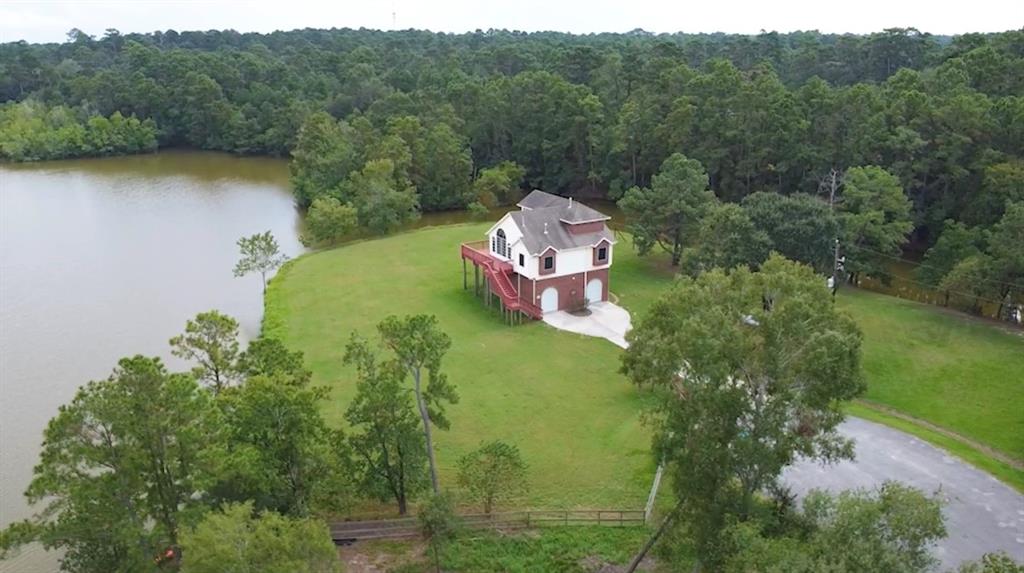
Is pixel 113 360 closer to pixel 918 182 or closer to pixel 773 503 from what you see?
pixel 773 503

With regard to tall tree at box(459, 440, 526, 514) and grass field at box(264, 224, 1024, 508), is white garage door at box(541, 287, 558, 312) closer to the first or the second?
grass field at box(264, 224, 1024, 508)

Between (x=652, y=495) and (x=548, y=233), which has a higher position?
(x=548, y=233)

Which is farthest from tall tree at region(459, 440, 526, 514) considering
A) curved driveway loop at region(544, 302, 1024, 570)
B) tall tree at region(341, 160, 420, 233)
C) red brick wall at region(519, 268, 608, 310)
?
tall tree at region(341, 160, 420, 233)

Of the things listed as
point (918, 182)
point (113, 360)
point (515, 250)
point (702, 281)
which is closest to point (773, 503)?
point (702, 281)

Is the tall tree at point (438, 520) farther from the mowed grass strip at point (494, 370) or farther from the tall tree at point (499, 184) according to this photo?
the tall tree at point (499, 184)

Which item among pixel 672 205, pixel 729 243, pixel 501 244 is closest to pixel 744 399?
pixel 729 243

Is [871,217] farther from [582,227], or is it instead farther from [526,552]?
[526,552]
